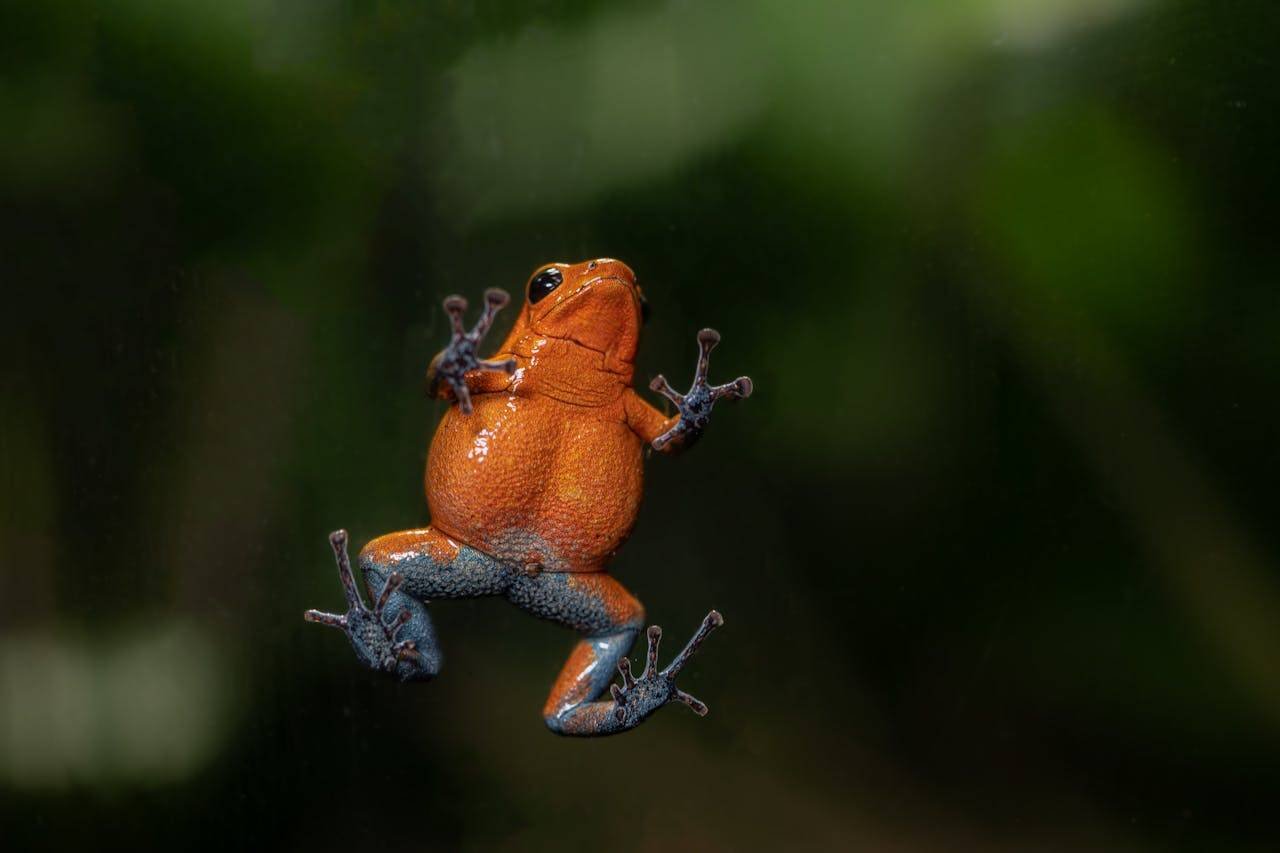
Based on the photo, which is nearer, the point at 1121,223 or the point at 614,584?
the point at 614,584

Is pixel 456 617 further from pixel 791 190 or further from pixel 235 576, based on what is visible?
pixel 791 190

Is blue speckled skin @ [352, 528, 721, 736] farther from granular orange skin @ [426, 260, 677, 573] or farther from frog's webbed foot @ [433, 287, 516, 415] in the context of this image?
frog's webbed foot @ [433, 287, 516, 415]

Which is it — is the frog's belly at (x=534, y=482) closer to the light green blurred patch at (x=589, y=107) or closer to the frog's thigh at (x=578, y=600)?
the frog's thigh at (x=578, y=600)

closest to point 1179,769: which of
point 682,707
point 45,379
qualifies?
point 682,707

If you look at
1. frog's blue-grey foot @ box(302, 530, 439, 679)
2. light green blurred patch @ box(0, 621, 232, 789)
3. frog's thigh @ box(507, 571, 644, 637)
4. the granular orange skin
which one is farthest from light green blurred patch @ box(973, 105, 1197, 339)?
light green blurred patch @ box(0, 621, 232, 789)

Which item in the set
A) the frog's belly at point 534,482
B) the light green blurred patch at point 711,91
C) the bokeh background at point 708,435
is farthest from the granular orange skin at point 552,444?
the light green blurred patch at point 711,91

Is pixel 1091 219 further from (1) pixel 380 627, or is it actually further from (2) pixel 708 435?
(1) pixel 380 627
